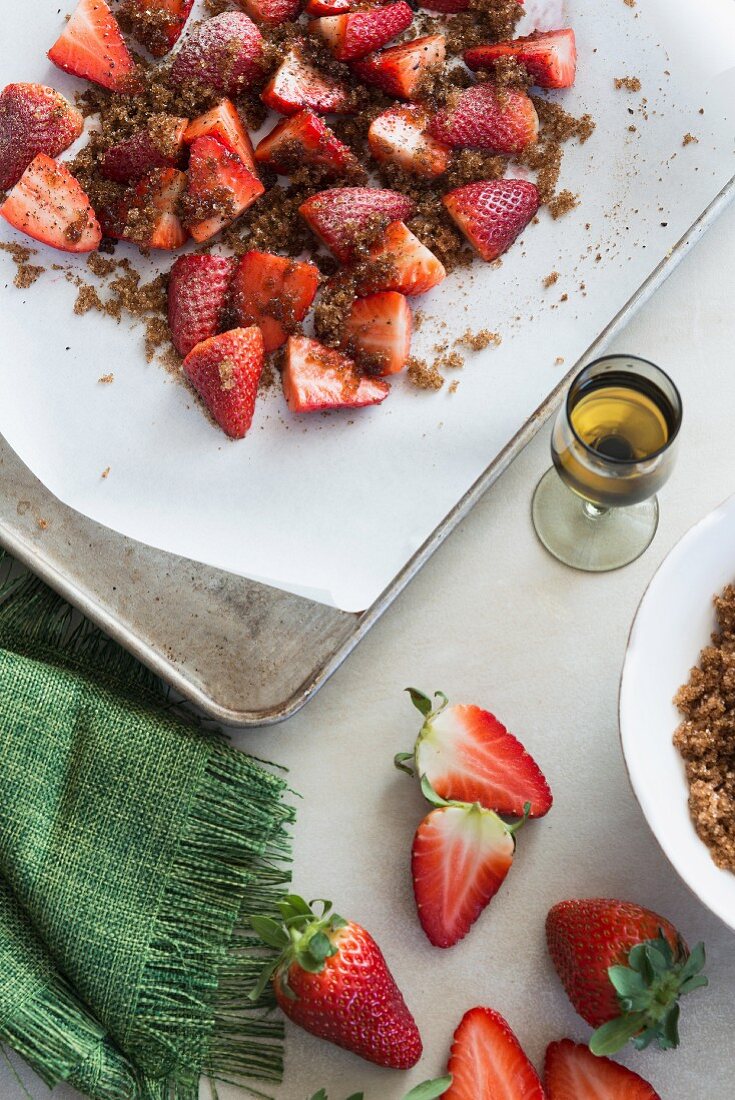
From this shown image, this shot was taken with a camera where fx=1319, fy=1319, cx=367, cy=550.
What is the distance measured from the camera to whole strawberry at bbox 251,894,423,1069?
144cm

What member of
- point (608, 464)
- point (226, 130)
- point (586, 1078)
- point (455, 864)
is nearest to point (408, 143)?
point (226, 130)

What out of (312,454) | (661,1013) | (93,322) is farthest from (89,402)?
(661,1013)

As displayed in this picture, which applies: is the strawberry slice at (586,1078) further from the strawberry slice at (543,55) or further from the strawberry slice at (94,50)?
the strawberry slice at (94,50)

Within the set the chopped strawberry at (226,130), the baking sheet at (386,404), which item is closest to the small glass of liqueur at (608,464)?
the baking sheet at (386,404)

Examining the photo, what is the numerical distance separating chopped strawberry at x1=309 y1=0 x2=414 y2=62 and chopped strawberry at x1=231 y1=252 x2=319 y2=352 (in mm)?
292

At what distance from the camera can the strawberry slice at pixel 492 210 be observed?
163 centimetres

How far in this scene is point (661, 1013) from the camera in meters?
1.42

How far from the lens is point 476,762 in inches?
60.6

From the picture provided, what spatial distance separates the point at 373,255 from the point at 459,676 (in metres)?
0.53

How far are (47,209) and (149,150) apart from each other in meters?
0.15

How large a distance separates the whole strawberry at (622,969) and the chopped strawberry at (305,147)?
954 mm

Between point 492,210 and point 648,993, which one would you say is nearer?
point 648,993

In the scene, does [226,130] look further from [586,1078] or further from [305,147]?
[586,1078]

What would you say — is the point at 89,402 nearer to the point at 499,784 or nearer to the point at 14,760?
the point at 14,760
